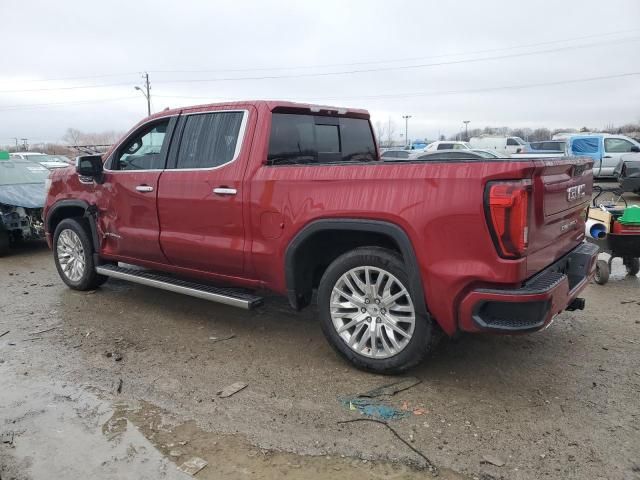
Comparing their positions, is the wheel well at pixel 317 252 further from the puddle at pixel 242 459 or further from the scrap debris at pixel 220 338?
the puddle at pixel 242 459

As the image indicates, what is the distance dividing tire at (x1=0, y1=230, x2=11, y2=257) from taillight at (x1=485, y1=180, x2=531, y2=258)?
7.88 metres

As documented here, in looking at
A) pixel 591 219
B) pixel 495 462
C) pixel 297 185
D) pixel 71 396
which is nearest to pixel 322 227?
pixel 297 185

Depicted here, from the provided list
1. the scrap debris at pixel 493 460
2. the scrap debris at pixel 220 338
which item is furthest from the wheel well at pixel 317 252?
the scrap debris at pixel 493 460

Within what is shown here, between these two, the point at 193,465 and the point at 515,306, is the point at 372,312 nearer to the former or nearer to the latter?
the point at 515,306

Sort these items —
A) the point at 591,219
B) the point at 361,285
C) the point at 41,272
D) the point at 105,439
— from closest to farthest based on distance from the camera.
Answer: the point at 105,439, the point at 361,285, the point at 591,219, the point at 41,272

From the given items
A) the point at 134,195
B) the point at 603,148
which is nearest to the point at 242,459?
the point at 134,195

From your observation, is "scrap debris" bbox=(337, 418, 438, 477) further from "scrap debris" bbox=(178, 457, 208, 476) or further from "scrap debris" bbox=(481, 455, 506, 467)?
"scrap debris" bbox=(178, 457, 208, 476)

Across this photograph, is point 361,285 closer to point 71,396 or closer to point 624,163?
point 71,396

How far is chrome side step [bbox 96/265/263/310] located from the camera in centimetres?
420

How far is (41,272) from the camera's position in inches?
287

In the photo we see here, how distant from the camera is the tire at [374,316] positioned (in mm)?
3525

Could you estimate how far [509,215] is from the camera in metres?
2.99

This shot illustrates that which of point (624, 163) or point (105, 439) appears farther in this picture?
point (624, 163)

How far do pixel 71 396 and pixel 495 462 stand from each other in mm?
2722
